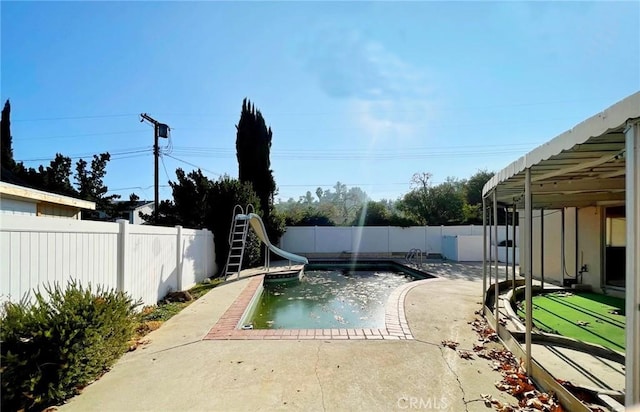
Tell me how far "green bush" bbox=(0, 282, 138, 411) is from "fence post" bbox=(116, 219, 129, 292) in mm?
1971

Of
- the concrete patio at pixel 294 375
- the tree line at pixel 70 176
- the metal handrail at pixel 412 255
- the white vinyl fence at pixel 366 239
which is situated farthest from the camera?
the white vinyl fence at pixel 366 239

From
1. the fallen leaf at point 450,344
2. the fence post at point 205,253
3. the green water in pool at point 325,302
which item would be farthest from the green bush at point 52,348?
the fence post at point 205,253

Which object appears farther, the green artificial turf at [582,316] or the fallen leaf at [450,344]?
the green artificial turf at [582,316]

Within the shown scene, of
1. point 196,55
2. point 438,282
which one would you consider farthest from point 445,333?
point 196,55

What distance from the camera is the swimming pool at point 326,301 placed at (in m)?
6.34

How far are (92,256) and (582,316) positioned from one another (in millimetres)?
7763

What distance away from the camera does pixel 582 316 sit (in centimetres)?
555

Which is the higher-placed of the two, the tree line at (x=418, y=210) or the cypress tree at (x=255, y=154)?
the cypress tree at (x=255, y=154)

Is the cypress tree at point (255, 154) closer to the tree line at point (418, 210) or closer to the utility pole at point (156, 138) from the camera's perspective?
Result: the tree line at point (418, 210)

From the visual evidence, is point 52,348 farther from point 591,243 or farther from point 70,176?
point 70,176

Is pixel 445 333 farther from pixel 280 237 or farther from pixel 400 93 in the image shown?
pixel 280 237

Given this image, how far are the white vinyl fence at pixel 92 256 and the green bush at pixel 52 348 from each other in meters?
0.36

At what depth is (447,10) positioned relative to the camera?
600 centimetres

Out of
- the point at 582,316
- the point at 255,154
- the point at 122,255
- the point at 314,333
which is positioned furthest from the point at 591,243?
the point at 255,154
